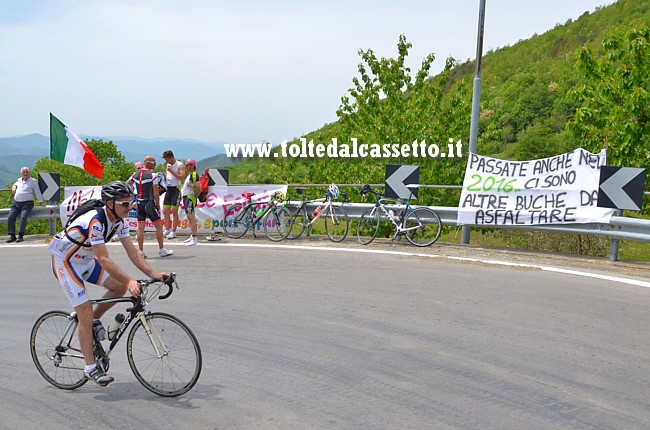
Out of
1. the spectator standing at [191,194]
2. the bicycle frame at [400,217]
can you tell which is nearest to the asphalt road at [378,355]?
the bicycle frame at [400,217]

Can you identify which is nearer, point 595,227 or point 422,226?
point 595,227

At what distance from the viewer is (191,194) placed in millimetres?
13695

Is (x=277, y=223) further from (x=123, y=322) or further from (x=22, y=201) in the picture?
(x=123, y=322)

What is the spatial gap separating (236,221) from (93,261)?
945 centimetres

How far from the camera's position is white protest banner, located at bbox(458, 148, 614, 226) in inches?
461

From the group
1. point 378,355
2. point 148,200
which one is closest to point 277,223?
point 148,200

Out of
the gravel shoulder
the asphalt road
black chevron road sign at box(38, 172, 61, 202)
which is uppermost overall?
black chevron road sign at box(38, 172, 61, 202)

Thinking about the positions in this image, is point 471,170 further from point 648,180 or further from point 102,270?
point 102,270

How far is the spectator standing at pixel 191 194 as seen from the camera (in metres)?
13.5

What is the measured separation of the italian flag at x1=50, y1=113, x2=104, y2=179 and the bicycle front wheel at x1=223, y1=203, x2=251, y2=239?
3.31 meters

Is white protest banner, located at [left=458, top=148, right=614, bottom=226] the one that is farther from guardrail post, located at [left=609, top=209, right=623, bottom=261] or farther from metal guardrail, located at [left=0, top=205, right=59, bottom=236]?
metal guardrail, located at [left=0, top=205, right=59, bottom=236]

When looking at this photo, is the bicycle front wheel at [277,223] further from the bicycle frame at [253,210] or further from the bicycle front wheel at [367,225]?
the bicycle front wheel at [367,225]

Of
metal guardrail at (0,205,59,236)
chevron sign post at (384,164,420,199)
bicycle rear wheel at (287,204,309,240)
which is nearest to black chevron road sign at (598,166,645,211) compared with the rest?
chevron sign post at (384,164,420,199)

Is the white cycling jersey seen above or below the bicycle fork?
above
